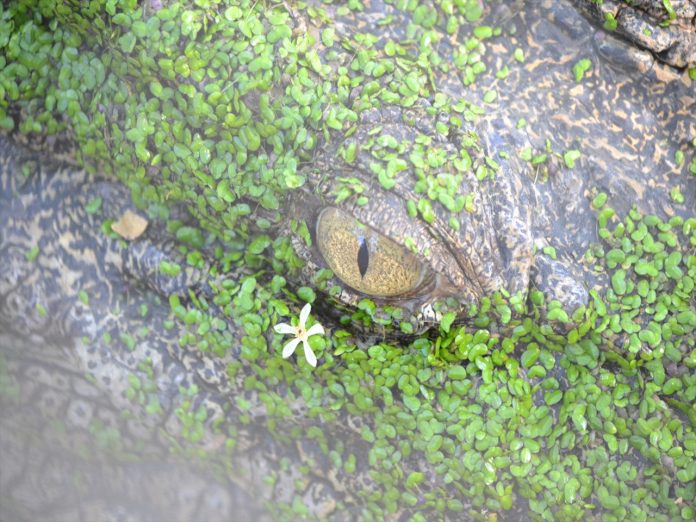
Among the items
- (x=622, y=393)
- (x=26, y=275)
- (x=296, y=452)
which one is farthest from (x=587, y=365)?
(x=26, y=275)

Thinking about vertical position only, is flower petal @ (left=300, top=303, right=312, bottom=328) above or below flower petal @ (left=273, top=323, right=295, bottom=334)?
above

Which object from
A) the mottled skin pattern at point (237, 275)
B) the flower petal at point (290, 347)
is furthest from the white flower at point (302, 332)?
the mottled skin pattern at point (237, 275)

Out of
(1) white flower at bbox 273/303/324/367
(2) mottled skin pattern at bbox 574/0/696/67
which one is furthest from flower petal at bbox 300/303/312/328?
(2) mottled skin pattern at bbox 574/0/696/67

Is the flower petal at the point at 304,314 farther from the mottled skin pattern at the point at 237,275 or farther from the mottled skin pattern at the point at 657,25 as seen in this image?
the mottled skin pattern at the point at 657,25

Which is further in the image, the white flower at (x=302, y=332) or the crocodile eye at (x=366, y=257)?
the white flower at (x=302, y=332)

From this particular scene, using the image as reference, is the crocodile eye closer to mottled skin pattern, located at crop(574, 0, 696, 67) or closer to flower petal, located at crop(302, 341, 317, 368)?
flower petal, located at crop(302, 341, 317, 368)

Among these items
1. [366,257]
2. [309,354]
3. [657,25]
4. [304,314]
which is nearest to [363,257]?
[366,257]
